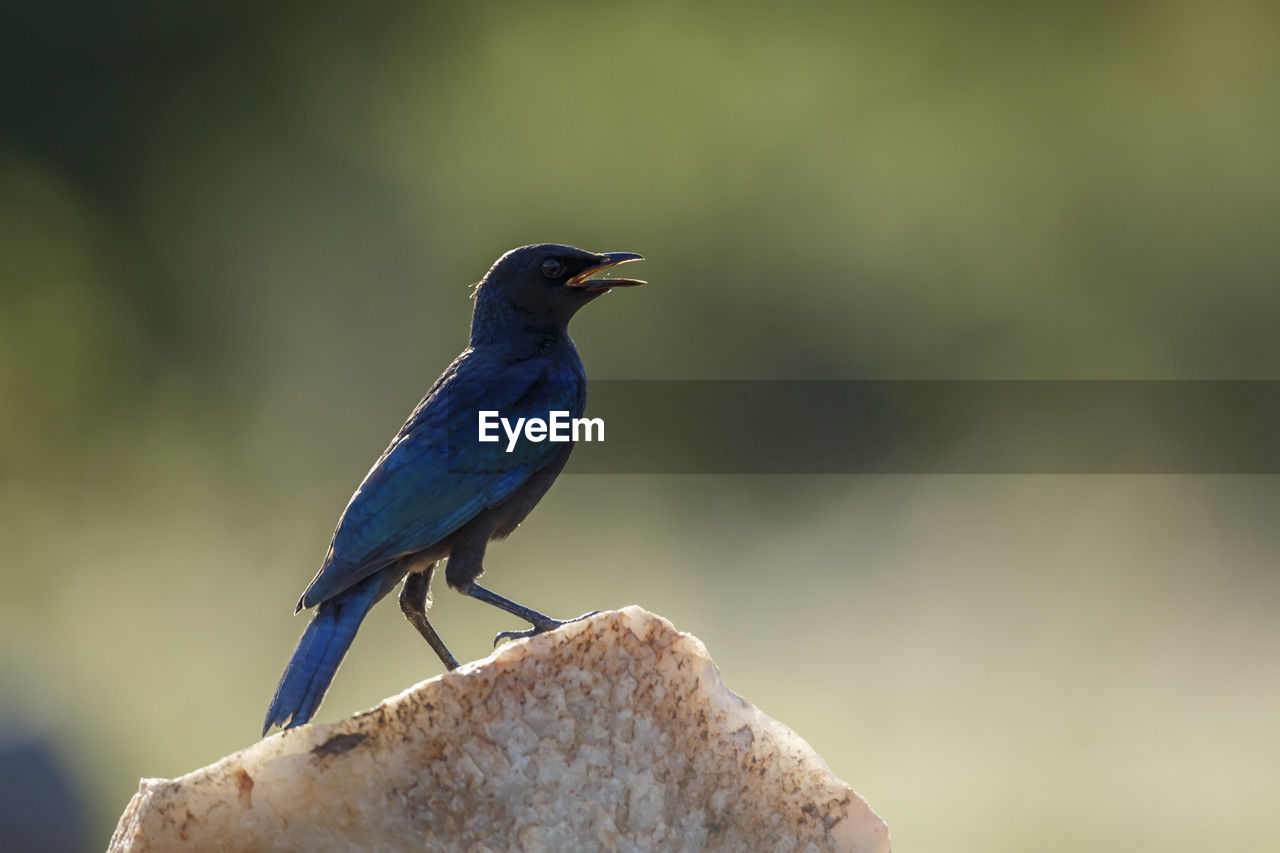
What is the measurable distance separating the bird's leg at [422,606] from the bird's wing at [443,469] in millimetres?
387

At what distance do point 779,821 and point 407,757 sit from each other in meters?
1.06

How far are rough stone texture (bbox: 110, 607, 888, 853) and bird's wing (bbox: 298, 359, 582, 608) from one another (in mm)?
590

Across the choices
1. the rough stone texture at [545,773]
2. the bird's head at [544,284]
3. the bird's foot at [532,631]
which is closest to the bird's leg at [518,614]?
the bird's foot at [532,631]

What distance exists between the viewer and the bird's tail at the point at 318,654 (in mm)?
3902

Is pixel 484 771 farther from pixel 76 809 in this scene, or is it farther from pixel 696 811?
pixel 76 809

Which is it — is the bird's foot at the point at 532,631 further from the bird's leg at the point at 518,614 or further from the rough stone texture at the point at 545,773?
the rough stone texture at the point at 545,773

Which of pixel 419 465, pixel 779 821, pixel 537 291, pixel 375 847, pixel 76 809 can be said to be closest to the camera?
pixel 375 847

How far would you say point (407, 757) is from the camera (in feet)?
12.3

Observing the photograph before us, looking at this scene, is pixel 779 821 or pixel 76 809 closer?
pixel 779 821

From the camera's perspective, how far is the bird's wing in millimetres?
4281

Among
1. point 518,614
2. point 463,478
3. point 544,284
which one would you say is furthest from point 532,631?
point 544,284

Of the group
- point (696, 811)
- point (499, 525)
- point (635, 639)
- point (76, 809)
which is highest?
point (499, 525)

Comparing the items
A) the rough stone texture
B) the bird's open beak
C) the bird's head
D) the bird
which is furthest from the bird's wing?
the rough stone texture

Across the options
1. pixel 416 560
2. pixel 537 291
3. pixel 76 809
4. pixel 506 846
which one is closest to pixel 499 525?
pixel 416 560
